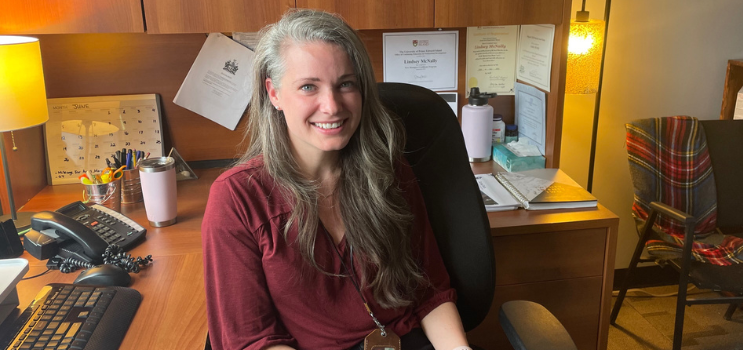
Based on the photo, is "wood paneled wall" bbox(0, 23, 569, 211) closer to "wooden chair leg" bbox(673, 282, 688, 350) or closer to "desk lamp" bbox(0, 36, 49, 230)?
"desk lamp" bbox(0, 36, 49, 230)

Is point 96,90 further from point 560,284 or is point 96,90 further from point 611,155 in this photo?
point 611,155

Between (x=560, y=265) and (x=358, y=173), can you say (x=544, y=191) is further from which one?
(x=358, y=173)

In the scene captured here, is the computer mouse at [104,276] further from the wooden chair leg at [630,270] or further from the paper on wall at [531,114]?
Result: the wooden chair leg at [630,270]

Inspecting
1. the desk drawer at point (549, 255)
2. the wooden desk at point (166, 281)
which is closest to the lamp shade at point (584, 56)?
the desk drawer at point (549, 255)

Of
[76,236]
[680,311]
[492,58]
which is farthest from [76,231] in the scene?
[680,311]

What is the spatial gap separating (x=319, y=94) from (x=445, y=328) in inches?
21.1

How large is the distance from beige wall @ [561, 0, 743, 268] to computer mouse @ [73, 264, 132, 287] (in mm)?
1796

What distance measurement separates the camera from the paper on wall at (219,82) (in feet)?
5.85

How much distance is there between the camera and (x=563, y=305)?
5.19 ft

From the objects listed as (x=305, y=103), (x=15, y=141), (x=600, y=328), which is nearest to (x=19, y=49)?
(x=15, y=141)

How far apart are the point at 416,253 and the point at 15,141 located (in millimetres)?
1176

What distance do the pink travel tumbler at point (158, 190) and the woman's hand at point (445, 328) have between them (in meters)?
0.70

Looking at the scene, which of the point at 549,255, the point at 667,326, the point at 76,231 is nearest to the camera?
the point at 76,231

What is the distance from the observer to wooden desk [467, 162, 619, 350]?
149 cm
